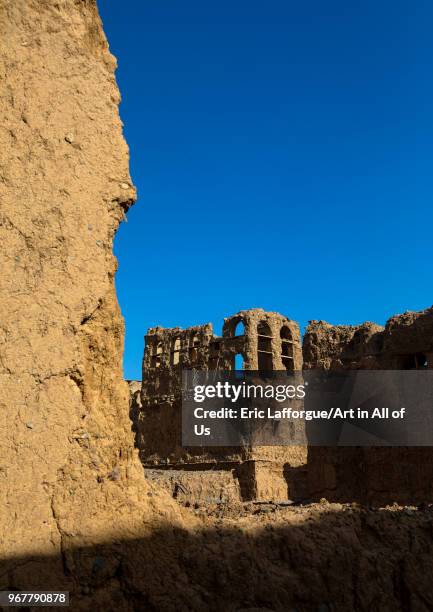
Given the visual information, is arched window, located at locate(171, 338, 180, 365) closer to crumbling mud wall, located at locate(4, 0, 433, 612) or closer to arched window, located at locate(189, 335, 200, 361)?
arched window, located at locate(189, 335, 200, 361)

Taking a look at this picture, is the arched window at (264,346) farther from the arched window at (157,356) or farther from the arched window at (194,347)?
the arched window at (157,356)

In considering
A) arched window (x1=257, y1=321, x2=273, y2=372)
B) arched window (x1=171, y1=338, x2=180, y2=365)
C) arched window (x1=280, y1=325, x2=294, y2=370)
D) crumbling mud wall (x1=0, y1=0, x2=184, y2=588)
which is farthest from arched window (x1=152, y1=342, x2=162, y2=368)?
crumbling mud wall (x1=0, y1=0, x2=184, y2=588)

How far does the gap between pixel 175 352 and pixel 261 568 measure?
22671 millimetres

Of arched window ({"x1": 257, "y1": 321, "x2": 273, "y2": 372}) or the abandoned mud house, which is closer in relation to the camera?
the abandoned mud house

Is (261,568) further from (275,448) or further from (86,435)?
(275,448)

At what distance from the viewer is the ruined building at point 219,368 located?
2197cm

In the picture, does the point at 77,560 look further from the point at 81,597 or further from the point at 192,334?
the point at 192,334

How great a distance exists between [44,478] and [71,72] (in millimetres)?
2667

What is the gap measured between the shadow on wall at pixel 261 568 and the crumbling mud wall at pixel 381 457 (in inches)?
321

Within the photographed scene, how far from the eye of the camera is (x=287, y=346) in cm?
2569

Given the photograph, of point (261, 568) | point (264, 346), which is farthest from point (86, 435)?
point (264, 346)

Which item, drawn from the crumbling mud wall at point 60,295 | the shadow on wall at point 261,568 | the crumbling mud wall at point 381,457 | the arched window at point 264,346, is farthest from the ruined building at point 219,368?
the crumbling mud wall at point 60,295

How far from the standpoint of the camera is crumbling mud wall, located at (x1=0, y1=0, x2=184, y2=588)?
298 centimetres

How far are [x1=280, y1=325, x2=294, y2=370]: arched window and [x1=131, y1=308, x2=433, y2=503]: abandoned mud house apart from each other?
1.8 inches
